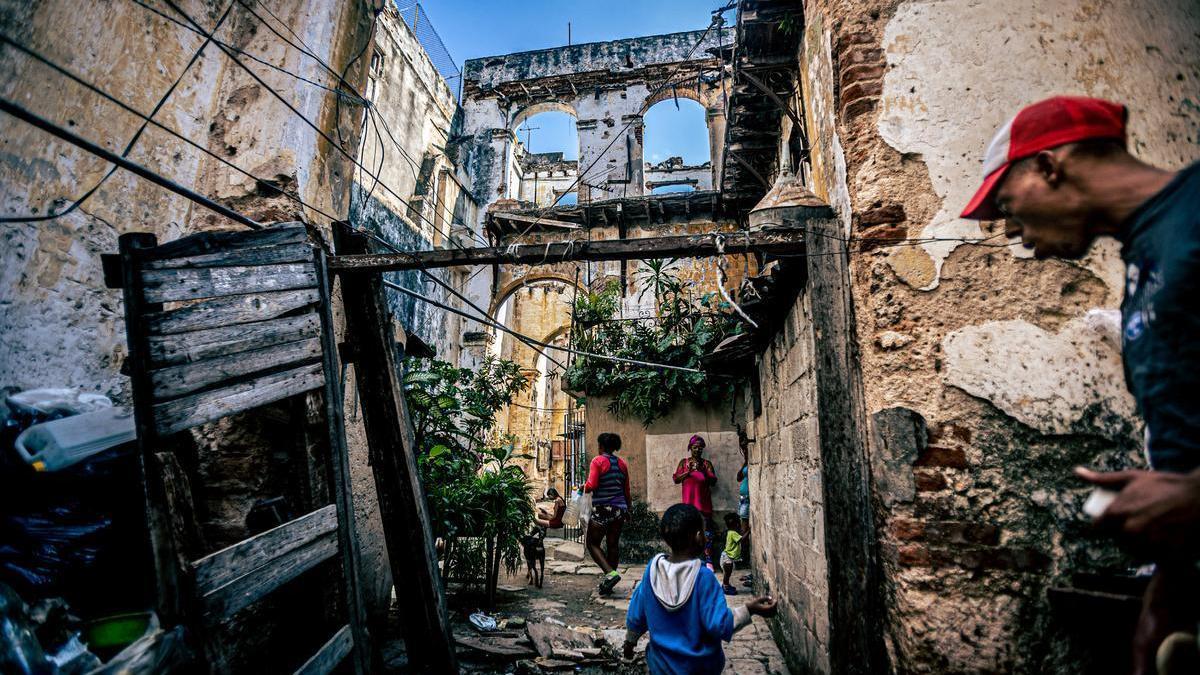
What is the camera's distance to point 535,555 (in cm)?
660

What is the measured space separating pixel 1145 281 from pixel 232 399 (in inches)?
124

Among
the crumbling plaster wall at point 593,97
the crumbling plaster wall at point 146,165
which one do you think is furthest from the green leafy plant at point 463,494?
the crumbling plaster wall at point 593,97

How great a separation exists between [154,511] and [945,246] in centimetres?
352

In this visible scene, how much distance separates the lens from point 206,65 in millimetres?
3830

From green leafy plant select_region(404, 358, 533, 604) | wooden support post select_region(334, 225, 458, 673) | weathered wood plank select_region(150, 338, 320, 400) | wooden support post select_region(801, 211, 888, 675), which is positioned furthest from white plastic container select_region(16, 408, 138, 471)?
wooden support post select_region(801, 211, 888, 675)

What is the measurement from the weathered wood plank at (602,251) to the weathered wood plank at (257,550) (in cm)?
144

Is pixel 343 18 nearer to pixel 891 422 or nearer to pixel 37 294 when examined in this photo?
pixel 37 294

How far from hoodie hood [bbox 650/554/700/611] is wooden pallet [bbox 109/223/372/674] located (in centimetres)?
157

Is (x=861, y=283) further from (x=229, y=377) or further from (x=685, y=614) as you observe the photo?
(x=229, y=377)

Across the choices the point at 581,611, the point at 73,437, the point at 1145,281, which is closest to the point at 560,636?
the point at 581,611

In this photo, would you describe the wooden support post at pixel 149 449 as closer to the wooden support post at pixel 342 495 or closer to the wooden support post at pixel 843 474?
the wooden support post at pixel 342 495

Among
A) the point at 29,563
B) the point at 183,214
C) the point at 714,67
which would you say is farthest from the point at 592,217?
the point at 29,563

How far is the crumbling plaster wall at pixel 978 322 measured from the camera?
86.2 inches

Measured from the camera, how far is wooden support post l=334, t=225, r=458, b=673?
3402 mm
